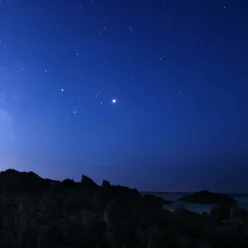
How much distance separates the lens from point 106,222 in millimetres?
14766

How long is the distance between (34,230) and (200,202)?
20.7 metres

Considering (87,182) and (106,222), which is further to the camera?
(87,182)

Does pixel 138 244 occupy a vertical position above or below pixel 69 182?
below

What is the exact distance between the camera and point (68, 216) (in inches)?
627

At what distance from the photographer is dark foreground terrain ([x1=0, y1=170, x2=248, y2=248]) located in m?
13.1

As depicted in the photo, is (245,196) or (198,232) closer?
(198,232)

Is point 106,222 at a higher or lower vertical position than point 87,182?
lower

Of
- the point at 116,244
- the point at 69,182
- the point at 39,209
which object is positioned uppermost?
the point at 69,182

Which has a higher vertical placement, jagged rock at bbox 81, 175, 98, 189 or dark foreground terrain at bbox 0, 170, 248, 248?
jagged rock at bbox 81, 175, 98, 189

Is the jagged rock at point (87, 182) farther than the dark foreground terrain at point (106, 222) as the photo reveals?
Yes

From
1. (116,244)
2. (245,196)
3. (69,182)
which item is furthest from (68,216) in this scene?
(245,196)

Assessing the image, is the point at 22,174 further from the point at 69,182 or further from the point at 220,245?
the point at 220,245

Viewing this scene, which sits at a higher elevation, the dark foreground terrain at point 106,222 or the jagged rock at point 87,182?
the jagged rock at point 87,182

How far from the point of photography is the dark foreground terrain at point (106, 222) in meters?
13.1
